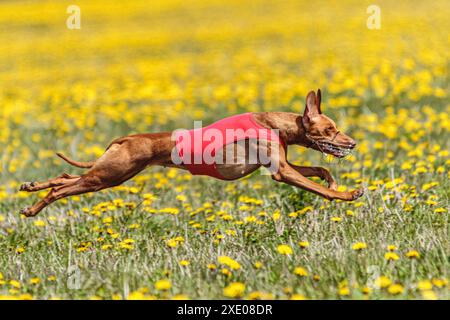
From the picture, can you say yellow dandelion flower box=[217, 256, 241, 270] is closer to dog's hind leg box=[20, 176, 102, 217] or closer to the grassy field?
the grassy field

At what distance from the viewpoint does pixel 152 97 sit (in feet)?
39.3

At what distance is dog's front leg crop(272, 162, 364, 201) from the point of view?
4.25 metres

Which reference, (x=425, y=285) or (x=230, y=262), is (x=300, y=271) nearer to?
(x=230, y=262)

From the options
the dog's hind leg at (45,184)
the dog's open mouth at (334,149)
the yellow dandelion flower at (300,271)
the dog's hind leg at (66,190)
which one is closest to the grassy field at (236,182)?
the yellow dandelion flower at (300,271)

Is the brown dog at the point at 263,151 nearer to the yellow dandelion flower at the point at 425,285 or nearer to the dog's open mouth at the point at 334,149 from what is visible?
the dog's open mouth at the point at 334,149

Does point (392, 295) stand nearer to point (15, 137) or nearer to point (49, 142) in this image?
point (49, 142)

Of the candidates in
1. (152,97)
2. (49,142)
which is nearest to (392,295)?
(49,142)

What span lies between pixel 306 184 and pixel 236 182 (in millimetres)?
2783

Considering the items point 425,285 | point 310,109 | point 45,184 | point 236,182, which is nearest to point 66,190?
point 45,184

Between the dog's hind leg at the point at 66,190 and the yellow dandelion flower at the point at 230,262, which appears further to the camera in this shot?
the dog's hind leg at the point at 66,190

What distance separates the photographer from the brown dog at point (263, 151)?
170 inches

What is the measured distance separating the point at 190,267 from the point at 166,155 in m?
0.74

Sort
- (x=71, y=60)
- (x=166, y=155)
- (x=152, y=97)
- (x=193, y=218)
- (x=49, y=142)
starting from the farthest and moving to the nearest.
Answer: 1. (x=71, y=60)
2. (x=152, y=97)
3. (x=49, y=142)
4. (x=193, y=218)
5. (x=166, y=155)
